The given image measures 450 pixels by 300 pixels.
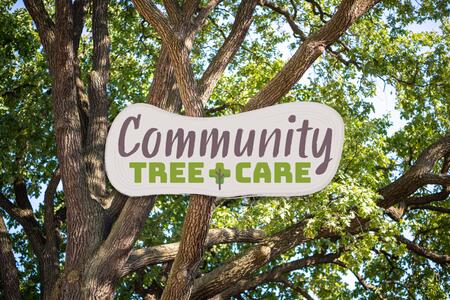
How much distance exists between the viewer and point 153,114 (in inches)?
360

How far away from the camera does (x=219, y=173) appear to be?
8.58 meters

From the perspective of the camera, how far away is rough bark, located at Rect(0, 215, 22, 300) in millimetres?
12008

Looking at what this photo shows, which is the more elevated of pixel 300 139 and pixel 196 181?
pixel 300 139

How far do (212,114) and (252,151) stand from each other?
21.5ft

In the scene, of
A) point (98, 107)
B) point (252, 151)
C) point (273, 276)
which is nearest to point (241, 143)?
point (252, 151)

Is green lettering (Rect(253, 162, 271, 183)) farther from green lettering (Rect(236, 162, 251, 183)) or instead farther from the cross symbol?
the cross symbol

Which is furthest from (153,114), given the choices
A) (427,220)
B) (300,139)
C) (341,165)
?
(427,220)

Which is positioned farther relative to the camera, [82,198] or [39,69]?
[39,69]

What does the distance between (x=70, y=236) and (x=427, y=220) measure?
24.5 feet

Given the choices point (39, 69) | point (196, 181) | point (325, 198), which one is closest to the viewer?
point (196, 181)

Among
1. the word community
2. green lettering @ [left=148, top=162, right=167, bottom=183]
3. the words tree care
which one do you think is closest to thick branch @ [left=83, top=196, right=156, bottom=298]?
green lettering @ [left=148, top=162, right=167, bottom=183]

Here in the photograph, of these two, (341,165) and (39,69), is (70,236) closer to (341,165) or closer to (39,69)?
(341,165)

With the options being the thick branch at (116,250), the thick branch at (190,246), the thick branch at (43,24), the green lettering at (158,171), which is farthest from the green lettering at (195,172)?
the thick branch at (43,24)

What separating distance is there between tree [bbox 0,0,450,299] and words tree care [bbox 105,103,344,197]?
0.78 ft
